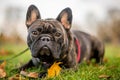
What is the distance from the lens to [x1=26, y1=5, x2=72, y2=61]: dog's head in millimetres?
4656

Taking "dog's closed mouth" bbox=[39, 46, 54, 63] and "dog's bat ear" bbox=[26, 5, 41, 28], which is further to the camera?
"dog's bat ear" bbox=[26, 5, 41, 28]

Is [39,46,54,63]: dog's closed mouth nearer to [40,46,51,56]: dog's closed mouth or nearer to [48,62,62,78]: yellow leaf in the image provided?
[40,46,51,56]: dog's closed mouth

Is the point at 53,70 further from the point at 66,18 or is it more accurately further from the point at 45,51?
the point at 66,18

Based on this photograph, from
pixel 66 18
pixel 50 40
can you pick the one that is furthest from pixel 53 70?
pixel 66 18

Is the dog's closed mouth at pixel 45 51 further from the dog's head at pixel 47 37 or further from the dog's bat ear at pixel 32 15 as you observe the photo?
the dog's bat ear at pixel 32 15

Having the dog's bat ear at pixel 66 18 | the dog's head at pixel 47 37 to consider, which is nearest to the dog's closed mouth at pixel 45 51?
the dog's head at pixel 47 37

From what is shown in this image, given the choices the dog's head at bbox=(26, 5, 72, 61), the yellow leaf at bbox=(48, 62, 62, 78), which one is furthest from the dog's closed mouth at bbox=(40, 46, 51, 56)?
the yellow leaf at bbox=(48, 62, 62, 78)

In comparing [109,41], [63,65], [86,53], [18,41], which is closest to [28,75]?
[63,65]

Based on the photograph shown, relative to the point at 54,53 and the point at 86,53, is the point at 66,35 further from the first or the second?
the point at 86,53

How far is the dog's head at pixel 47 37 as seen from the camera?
4.66 meters

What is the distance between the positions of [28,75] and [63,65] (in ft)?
2.54

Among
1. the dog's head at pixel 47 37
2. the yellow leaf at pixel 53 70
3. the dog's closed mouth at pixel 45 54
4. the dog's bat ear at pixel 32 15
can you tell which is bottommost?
the yellow leaf at pixel 53 70

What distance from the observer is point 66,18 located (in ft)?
17.2

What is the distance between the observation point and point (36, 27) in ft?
16.0
